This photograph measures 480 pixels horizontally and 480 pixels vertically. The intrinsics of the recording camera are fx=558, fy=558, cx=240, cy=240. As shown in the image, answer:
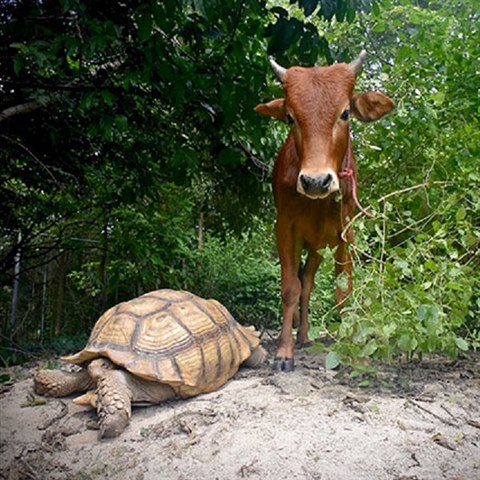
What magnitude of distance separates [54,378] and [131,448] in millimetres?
881

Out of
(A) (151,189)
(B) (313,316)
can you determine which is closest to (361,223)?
(A) (151,189)

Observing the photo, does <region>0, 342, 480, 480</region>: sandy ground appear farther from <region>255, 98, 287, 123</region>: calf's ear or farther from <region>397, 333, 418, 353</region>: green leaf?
<region>255, 98, 287, 123</region>: calf's ear

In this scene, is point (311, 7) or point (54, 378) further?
point (54, 378)

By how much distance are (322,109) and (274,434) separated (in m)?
1.60

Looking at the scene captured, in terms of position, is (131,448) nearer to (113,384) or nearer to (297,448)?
(113,384)

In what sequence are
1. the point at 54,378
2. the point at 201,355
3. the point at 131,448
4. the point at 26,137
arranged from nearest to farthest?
the point at 131,448, the point at 201,355, the point at 54,378, the point at 26,137

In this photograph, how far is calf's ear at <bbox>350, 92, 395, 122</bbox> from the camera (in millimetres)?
3082

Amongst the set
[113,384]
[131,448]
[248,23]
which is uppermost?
[248,23]

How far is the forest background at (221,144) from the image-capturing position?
2678mm

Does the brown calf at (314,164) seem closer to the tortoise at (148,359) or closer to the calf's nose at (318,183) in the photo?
the calf's nose at (318,183)

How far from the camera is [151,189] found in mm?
4379

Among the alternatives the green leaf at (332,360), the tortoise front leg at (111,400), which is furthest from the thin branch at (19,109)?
the green leaf at (332,360)

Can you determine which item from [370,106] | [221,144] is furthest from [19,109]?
[370,106]

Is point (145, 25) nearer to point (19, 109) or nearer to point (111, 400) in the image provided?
point (19, 109)
